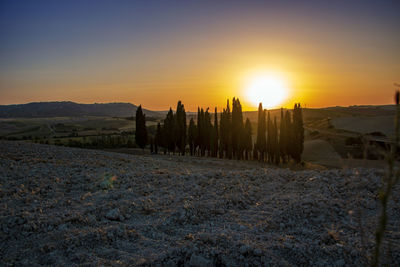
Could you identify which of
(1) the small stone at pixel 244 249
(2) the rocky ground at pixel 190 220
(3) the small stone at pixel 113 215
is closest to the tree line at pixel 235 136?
(2) the rocky ground at pixel 190 220

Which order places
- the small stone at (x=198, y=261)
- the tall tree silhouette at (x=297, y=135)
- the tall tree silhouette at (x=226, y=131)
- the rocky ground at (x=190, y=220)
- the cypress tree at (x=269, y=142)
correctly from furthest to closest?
the tall tree silhouette at (x=226, y=131) → the cypress tree at (x=269, y=142) → the tall tree silhouette at (x=297, y=135) → the rocky ground at (x=190, y=220) → the small stone at (x=198, y=261)

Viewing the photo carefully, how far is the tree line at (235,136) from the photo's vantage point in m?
33.3

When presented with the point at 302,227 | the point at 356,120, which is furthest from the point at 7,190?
the point at 356,120

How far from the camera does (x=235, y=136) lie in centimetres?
3531

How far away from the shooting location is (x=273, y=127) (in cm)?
3484

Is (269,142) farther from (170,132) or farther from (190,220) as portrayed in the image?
(190,220)

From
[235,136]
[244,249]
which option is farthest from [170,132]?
[244,249]

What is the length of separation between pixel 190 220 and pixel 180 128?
30787 millimetres

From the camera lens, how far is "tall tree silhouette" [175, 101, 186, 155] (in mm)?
36597

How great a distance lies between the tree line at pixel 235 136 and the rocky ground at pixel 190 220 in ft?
78.1

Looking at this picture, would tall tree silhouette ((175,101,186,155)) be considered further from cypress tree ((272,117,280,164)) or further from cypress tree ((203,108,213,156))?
cypress tree ((272,117,280,164))

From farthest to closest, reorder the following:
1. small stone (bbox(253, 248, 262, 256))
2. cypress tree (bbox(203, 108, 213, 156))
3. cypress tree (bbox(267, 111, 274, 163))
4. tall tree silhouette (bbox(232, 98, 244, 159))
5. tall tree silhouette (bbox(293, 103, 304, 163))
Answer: cypress tree (bbox(203, 108, 213, 156)) < tall tree silhouette (bbox(232, 98, 244, 159)) < cypress tree (bbox(267, 111, 274, 163)) < tall tree silhouette (bbox(293, 103, 304, 163)) < small stone (bbox(253, 248, 262, 256))

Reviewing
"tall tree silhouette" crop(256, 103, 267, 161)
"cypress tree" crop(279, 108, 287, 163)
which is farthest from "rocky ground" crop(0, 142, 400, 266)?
"tall tree silhouette" crop(256, 103, 267, 161)

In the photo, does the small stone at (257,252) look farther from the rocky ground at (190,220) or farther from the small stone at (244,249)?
the small stone at (244,249)
